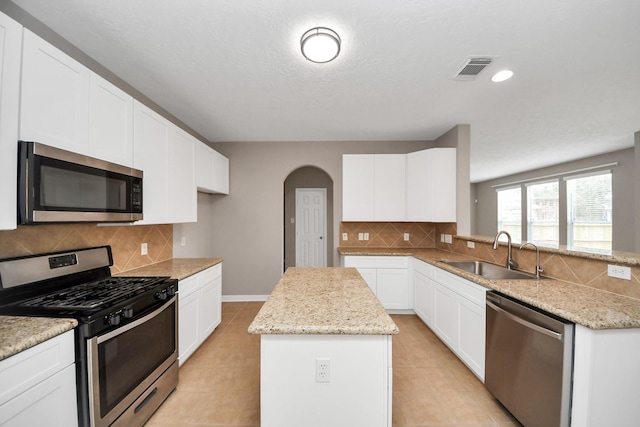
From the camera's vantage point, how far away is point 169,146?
7.73ft

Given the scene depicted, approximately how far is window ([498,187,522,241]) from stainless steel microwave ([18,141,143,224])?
9098mm

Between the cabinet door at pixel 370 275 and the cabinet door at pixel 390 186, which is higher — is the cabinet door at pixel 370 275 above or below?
below

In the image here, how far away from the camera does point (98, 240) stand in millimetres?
1939

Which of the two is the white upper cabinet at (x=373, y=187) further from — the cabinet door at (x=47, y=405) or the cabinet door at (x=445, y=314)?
the cabinet door at (x=47, y=405)

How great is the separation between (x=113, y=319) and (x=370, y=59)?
7.86ft

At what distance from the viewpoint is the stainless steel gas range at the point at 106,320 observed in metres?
1.23

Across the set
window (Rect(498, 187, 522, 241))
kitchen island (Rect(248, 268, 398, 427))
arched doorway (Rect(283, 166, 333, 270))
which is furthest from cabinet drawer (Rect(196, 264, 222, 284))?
window (Rect(498, 187, 522, 241))

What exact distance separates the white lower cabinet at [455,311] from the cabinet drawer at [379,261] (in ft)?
0.89

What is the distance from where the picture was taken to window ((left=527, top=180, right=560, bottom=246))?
614cm

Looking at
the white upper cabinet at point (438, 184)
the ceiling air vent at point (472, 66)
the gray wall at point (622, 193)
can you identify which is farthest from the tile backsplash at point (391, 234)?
the gray wall at point (622, 193)

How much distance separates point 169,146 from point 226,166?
4.93 feet

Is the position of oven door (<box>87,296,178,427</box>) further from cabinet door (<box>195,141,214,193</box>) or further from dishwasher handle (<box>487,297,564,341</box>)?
dishwasher handle (<box>487,297,564,341</box>)

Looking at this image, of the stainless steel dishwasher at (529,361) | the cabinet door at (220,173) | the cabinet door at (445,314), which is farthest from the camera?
the cabinet door at (220,173)

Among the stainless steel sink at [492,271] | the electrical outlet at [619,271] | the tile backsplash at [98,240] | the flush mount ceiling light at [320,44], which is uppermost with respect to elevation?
the flush mount ceiling light at [320,44]
